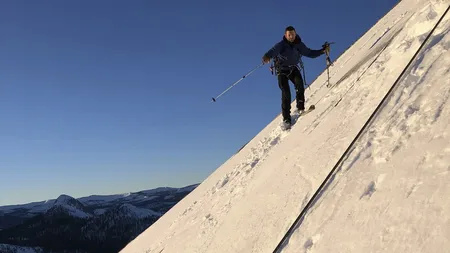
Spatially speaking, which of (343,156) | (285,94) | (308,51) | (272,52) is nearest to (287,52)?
(272,52)

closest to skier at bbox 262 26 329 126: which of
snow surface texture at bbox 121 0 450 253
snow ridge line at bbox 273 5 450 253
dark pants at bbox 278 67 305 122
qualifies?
dark pants at bbox 278 67 305 122

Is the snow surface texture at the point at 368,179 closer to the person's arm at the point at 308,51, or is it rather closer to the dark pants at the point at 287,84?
the dark pants at the point at 287,84

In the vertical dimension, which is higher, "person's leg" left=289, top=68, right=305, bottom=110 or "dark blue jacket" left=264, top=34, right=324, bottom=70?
"dark blue jacket" left=264, top=34, right=324, bottom=70

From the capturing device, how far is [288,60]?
416 inches

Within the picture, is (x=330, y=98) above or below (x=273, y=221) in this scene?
above

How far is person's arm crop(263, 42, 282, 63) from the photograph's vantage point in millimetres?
10281

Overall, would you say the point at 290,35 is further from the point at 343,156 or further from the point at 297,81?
the point at 343,156

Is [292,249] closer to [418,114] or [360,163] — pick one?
[360,163]

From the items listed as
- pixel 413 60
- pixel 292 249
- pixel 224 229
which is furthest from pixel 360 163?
pixel 224 229

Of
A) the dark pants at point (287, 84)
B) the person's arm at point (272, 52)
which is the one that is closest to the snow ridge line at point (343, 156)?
the person's arm at point (272, 52)

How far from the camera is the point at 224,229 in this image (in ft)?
21.3

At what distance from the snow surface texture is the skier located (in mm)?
2321

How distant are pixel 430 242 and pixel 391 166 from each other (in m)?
1.21

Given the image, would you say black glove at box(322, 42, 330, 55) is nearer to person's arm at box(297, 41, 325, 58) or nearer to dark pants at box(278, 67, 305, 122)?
person's arm at box(297, 41, 325, 58)
